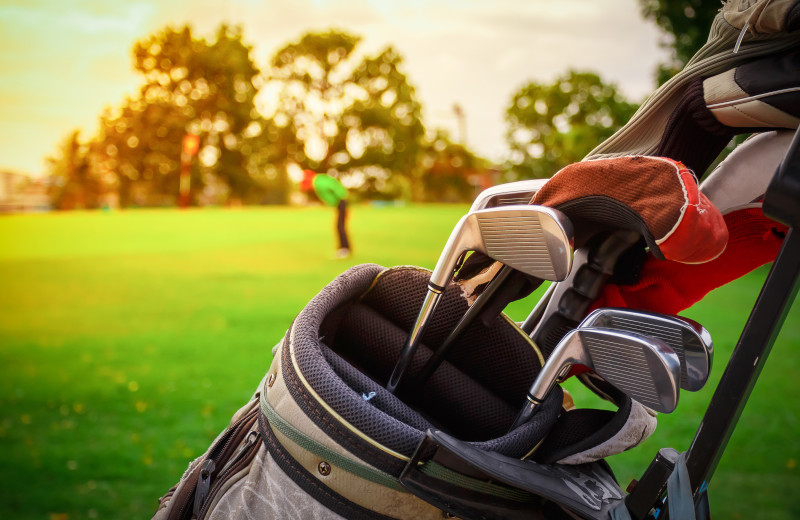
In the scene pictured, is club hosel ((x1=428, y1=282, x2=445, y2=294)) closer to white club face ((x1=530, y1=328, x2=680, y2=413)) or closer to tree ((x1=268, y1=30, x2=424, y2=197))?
white club face ((x1=530, y1=328, x2=680, y2=413))

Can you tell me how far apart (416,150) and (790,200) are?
19446mm

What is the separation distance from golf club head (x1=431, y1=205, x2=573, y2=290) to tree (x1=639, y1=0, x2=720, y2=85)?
3.23 m

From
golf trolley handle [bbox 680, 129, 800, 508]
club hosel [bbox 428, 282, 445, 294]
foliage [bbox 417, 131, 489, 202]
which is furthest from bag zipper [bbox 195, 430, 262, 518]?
foliage [bbox 417, 131, 489, 202]

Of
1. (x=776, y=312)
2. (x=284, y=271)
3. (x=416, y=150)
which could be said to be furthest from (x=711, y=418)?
(x=416, y=150)

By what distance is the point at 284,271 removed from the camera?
676cm

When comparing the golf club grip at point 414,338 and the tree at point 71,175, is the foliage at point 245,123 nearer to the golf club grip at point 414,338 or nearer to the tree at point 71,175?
the tree at point 71,175

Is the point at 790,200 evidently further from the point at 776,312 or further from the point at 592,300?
the point at 592,300

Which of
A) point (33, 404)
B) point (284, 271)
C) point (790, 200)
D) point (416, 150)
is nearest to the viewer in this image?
point (790, 200)

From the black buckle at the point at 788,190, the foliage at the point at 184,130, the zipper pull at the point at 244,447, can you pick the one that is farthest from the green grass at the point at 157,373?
the foliage at the point at 184,130

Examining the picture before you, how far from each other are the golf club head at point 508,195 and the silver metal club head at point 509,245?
0.20ft

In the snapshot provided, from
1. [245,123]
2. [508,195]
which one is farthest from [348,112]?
[508,195]

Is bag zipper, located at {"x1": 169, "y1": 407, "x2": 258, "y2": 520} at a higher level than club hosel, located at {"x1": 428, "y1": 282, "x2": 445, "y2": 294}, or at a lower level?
lower

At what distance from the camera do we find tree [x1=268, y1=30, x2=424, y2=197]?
18859 mm

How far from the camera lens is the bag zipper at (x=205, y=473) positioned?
97 cm
